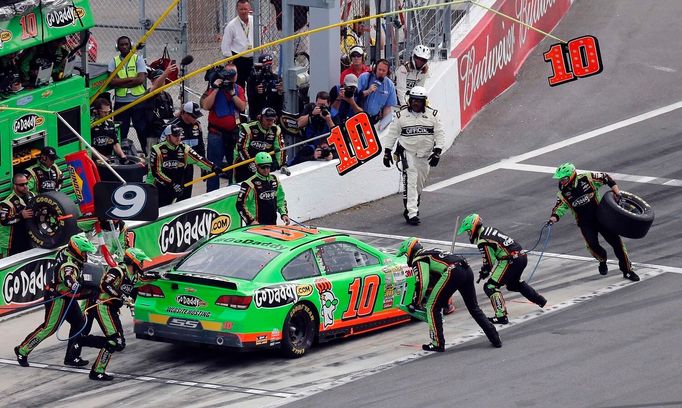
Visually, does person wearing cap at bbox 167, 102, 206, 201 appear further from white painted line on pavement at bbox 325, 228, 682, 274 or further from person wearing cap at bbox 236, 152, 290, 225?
white painted line on pavement at bbox 325, 228, 682, 274

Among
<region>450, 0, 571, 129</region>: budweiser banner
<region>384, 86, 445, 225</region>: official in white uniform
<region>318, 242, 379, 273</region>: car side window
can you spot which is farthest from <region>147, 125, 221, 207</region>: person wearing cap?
<region>450, 0, 571, 129</region>: budweiser banner

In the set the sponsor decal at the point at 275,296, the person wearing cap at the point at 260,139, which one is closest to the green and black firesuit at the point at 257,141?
the person wearing cap at the point at 260,139

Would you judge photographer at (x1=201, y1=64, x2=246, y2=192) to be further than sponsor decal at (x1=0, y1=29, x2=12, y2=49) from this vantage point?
Yes

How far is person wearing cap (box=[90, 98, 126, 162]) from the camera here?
794 inches

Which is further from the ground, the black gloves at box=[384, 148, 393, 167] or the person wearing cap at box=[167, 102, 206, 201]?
the person wearing cap at box=[167, 102, 206, 201]

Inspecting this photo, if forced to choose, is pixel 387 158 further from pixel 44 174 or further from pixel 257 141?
pixel 44 174

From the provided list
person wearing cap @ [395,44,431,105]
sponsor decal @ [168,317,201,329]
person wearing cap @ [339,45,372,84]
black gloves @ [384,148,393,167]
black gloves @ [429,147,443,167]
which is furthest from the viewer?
person wearing cap @ [395,44,431,105]

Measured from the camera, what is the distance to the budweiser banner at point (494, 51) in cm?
2591

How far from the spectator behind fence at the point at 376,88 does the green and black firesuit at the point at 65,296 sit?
7689 millimetres

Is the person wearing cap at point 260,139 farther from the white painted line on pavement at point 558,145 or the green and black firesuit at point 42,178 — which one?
the white painted line on pavement at point 558,145

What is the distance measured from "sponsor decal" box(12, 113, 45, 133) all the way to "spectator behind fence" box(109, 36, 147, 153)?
272cm

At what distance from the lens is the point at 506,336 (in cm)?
1631

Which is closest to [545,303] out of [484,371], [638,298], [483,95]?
[638,298]

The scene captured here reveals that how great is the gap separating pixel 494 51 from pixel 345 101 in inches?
249
